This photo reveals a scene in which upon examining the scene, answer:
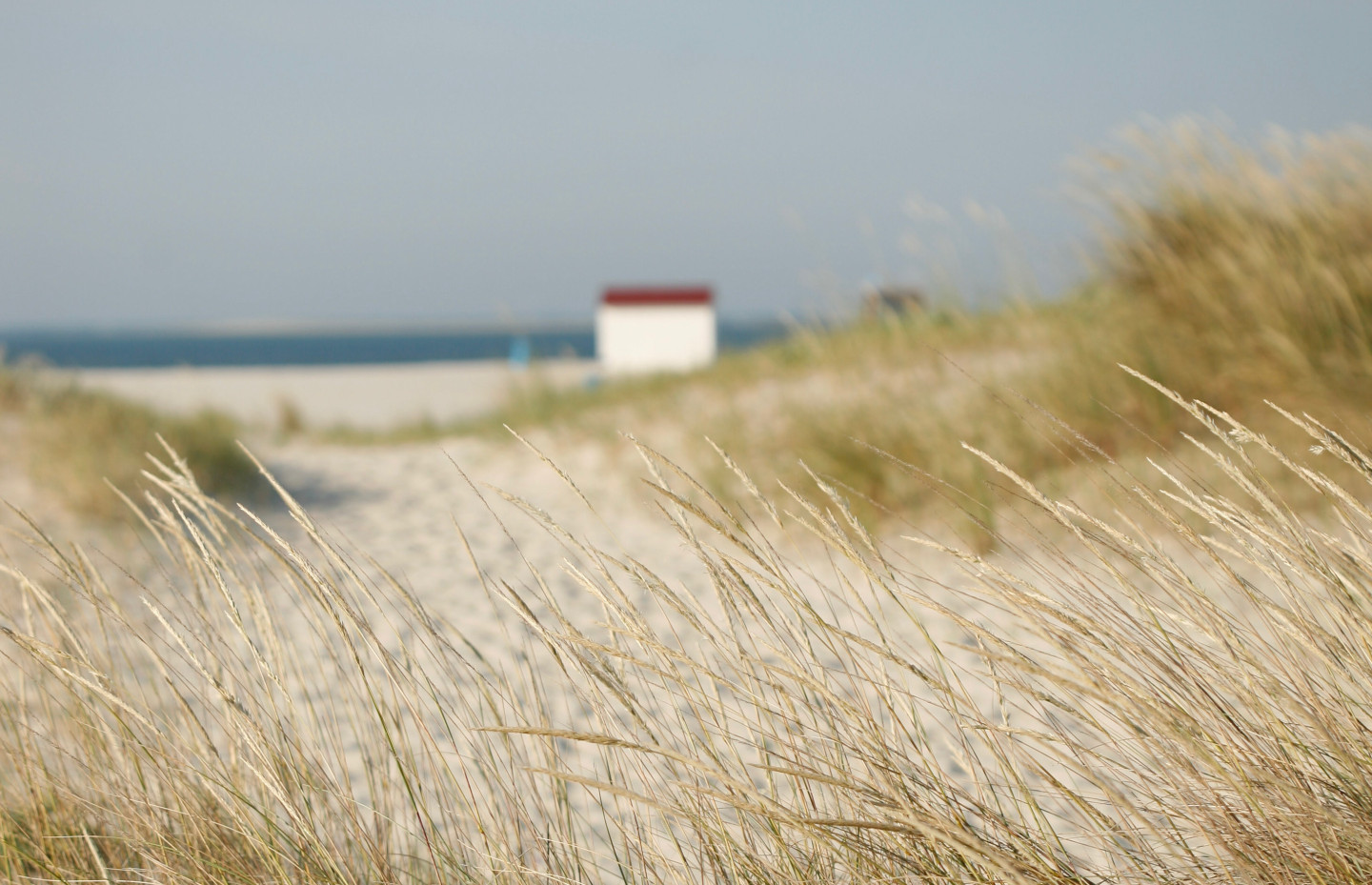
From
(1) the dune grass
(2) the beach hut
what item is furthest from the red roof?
(1) the dune grass

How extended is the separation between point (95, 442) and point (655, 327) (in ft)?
33.0

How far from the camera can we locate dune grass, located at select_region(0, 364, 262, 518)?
16.9 feet

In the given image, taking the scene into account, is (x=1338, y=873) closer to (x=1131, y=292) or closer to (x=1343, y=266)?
(x=1343, y=266)

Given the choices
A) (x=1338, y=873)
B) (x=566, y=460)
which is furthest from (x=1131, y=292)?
(x=1338, y=873)

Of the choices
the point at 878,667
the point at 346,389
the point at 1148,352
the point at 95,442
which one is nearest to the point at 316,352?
the point at 346,389

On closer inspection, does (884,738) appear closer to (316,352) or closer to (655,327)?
(655,327)

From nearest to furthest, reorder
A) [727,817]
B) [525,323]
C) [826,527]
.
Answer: [826,527]
[727,817]
[525,323]

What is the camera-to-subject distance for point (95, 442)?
586cm

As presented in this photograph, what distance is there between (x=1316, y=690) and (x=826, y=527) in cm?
67

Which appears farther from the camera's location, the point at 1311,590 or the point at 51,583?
the point at 51,583

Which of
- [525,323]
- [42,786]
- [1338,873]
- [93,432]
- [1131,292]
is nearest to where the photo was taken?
[1338,873]

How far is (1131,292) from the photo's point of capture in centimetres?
511

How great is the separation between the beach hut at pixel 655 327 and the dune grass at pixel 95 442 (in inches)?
317

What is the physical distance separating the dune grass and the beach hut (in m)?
8.06
